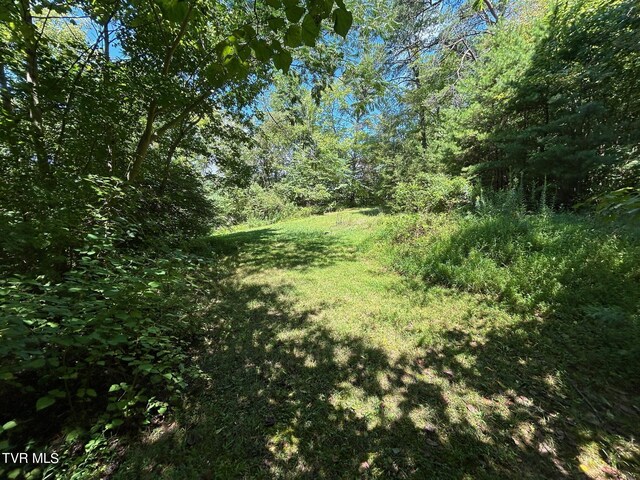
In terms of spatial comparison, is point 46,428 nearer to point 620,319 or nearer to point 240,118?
point 620,319

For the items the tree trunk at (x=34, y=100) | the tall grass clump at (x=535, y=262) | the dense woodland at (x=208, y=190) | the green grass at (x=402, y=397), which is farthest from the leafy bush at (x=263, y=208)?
the tree trunk at (x=34, y=100)

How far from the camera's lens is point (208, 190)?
801cm

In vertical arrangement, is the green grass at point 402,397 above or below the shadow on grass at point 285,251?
below

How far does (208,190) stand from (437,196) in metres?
6.83

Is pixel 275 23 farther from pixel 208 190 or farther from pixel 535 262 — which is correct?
pixel 208 190

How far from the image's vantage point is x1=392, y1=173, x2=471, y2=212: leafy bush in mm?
6941

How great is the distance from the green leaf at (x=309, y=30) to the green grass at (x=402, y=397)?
2473 millimetres

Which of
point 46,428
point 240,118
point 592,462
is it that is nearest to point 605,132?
point 592,462

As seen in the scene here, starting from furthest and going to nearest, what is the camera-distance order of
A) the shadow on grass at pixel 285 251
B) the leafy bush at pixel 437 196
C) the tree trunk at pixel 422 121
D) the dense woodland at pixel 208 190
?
the tree trunk at pixel 422 121
the leafy bush at pixel 437 196
the shadow on grass at pixel 285 251
the dense woodland at pixel 208 190

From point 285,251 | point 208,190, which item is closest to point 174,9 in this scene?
point 285,251

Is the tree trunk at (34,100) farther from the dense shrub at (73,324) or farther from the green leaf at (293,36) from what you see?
the green leaf at (293,36)

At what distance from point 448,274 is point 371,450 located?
11.0ft

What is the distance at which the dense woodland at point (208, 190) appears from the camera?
1.71 m

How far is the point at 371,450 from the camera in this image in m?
1.84
